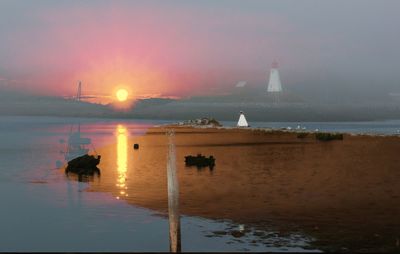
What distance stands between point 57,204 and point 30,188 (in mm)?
12173

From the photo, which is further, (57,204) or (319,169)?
(319,169)

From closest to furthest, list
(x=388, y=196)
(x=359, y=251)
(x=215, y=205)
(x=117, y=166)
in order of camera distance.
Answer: (x=359, y=251), (x=215, y=205), (x=388, y=196), (x=117, y=166)

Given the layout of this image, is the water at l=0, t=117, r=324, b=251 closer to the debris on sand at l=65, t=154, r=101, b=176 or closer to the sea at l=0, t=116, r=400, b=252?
the sea at l=0, t=116, r=400, b=252

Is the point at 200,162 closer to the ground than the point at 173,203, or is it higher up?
higher up

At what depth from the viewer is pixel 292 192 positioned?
1799 inches

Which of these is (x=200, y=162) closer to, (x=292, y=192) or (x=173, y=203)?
(x=292, y=192)

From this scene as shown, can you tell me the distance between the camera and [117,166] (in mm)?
72500

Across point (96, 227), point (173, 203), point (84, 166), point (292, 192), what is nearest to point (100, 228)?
point (96, 227)

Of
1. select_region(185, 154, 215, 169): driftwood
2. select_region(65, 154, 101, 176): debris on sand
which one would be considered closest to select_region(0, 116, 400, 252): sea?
select_region(65, 154, 101, 176): debris on sand

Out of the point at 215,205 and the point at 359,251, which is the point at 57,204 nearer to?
the point at 215,205

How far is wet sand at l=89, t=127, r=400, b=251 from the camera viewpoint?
31.4m

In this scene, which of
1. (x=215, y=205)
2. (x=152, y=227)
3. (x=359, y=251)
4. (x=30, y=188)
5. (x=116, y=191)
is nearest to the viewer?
(x=359, y=251)

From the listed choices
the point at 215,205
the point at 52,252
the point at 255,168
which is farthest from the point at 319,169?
the point at 52,252

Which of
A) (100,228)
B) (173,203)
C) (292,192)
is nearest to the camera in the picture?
(173,203)
